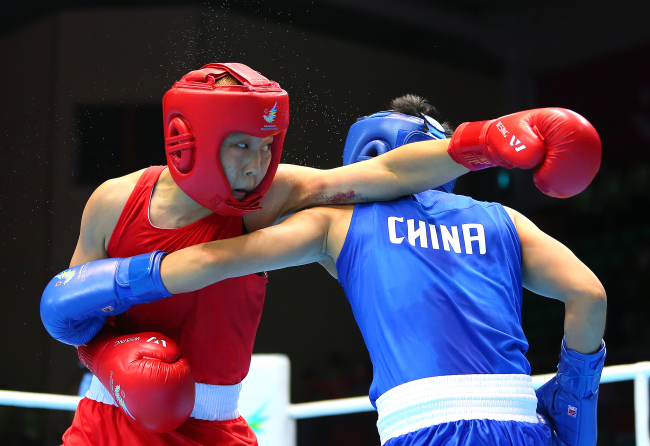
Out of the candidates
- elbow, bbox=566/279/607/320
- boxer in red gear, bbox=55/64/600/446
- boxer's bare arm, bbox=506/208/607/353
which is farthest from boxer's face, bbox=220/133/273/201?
elbow, bbox=566/279/607/320

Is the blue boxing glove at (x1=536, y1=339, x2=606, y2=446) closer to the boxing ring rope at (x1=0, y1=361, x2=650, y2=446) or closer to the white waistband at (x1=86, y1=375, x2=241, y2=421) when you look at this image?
the boxing ring rope at (x1=0, y1=361, x2=650, y2=446)

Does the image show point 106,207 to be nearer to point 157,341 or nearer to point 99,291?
point 99,291

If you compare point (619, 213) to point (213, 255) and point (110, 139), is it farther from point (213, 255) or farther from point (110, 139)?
point (213, 255)

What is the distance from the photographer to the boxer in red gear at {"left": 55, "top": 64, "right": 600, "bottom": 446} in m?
1.57

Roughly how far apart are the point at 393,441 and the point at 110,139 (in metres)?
5.06

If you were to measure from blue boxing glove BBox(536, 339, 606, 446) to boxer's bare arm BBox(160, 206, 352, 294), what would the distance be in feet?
2.14

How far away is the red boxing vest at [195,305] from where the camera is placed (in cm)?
170

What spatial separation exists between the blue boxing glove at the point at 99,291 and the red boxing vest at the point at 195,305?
97mm

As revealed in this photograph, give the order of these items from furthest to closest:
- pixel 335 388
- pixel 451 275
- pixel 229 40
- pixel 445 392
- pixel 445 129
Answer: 1. pixel 335 388
2. pixel 229 40
3. pixel 445 129
4. pixel 451 275
5. pixel 445 392

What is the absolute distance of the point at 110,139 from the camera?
19.5 ft

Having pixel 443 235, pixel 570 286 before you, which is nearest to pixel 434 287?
pixel 443 235

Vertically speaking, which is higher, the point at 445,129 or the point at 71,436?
the point at 445,129

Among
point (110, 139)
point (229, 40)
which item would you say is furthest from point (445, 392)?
point (110, 139)

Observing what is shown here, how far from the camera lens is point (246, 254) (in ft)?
5.13
